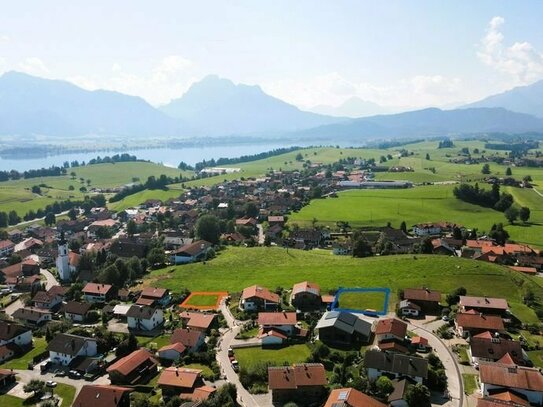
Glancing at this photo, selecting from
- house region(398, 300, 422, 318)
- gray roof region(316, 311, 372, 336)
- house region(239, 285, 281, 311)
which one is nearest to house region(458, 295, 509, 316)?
house region(398, 300, 422, 318)

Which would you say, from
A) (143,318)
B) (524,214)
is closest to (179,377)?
(143,318)

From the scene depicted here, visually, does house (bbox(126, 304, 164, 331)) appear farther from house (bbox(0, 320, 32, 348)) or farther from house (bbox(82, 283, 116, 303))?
house (bbox(0, 320, 32, 348))

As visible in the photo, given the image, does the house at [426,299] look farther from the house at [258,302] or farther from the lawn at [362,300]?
the house at [258,302]

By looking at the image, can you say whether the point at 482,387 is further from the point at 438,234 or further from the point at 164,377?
the point at 438,234

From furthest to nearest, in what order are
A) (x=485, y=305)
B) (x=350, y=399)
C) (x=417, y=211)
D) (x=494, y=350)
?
1. (x=417, y=211)
2. (x=485, y=305)
3. (x=494, y=350)
4. (x=350, y=399)

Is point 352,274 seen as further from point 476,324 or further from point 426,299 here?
point 476,324

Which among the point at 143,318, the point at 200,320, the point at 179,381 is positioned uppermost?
the point at 179,381
